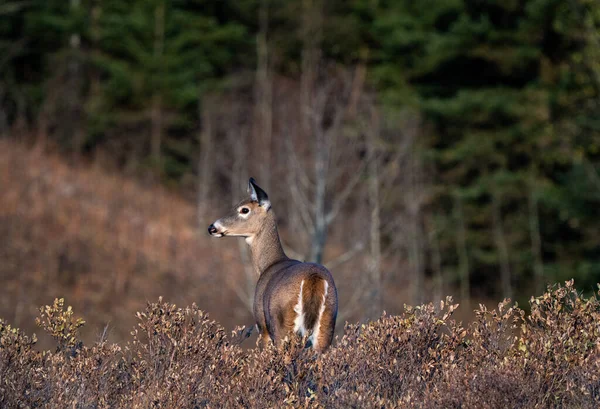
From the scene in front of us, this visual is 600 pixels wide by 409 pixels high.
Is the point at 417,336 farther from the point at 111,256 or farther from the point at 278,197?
the point at 111,256

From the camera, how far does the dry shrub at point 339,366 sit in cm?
632

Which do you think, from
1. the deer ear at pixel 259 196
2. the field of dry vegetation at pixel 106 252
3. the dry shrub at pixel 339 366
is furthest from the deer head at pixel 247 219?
the field of dry vegetation at pixel 106 252

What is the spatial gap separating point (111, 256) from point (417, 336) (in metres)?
22.0

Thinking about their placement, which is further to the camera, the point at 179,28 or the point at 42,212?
the point at 179,28

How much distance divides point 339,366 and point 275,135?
75.9ft

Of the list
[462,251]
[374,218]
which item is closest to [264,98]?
[462,251]

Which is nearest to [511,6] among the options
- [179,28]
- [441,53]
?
[441,53]

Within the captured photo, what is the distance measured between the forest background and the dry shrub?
1897 cm

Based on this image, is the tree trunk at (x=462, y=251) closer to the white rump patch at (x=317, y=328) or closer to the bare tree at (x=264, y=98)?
the bare tree at (x=264, y=98)

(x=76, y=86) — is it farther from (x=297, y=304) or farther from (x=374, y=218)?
(x=297, y=304)

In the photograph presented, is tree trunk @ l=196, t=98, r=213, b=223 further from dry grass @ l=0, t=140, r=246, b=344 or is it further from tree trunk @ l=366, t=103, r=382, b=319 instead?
tree trunk @ l=366, t=103, r=382, b=319

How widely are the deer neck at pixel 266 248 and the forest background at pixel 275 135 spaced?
16.5m

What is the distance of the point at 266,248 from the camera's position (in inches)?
378

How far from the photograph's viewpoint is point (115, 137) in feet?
130
